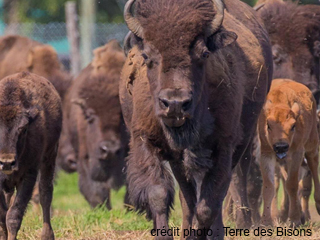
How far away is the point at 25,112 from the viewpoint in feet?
22.0

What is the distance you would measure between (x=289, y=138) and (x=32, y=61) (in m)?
5.56

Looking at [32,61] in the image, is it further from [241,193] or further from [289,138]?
[289,138]

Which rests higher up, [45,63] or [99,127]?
[45,63]

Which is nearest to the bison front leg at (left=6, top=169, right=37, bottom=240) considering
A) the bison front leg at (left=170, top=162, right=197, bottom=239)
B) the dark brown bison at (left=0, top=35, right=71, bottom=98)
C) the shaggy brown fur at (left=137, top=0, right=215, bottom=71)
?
the bison front leg at (left=170, top=162, right=197, bottom=239)

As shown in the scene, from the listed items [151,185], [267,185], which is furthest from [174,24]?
[267,185]

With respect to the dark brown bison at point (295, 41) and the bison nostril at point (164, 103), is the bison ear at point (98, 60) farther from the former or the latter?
the bison nostril at point (164, 103)

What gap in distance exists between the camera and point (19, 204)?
6609 mm

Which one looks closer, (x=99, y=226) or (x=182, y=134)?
(x=182, y=134)

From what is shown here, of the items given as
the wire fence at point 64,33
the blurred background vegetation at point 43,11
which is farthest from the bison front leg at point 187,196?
the blurred background vegetation at point 43,11

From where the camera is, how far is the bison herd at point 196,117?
561cm

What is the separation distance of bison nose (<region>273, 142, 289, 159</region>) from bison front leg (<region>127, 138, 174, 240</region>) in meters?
1.77

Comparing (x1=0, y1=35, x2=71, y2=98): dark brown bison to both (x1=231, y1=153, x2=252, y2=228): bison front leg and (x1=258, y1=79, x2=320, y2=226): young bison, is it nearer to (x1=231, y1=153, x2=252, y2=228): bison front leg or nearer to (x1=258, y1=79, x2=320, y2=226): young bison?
(x1=231, y1=153, x2=252, y2=228): bison front leg

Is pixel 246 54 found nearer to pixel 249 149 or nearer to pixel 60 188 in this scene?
pixel 249 149

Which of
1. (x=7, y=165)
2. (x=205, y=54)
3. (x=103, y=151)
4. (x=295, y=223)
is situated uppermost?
(x=205, y=54)
